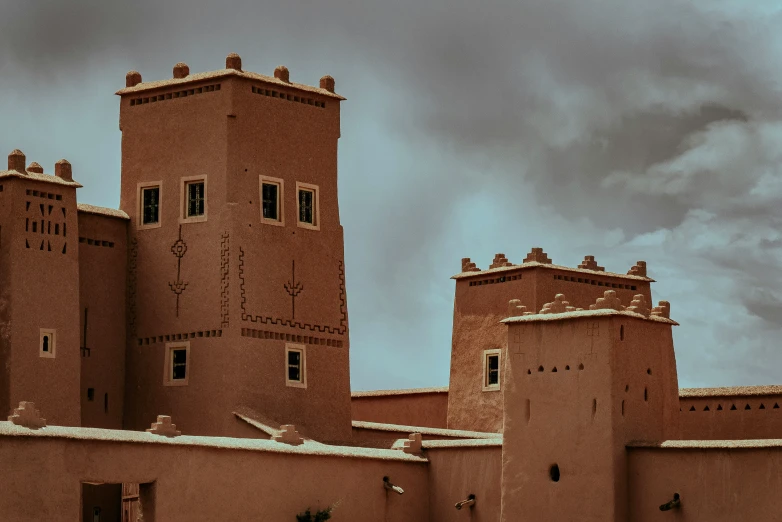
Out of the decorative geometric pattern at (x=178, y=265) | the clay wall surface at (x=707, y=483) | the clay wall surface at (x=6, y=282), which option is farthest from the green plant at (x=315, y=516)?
the decorative geometric pattern at (x=178, y=265)

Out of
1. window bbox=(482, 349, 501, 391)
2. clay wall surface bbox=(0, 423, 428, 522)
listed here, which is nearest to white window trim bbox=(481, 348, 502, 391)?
window bbox=(482, 349, 501, 391)

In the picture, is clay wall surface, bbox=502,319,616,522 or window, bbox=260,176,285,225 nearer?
clay wall surface, bbox=502,319,616,522

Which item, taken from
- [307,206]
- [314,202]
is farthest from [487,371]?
[307,206]

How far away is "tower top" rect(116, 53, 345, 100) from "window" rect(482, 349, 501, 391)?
7056 millimetres

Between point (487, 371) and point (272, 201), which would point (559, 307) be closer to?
point (272, 201)

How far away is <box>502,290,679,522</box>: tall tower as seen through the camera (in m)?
33.8

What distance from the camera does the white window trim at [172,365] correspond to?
133 feet

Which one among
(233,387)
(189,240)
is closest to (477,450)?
(233,387)

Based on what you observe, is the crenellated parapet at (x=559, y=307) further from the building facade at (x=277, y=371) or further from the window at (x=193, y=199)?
the window at (x=193, y=199)

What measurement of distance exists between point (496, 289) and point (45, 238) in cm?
1167

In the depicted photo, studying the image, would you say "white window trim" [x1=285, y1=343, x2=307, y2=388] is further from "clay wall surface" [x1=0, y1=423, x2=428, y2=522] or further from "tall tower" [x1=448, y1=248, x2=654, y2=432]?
"tall tower" [x1=448, y1=248, x2=654, y2=432]

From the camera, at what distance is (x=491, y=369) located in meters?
44.9

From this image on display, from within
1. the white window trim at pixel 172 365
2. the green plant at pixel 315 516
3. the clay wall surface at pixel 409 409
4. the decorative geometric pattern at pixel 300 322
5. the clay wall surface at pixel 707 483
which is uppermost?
the decorative geometric pattern at pixel 300 322

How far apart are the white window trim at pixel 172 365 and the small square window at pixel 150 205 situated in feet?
9.37
